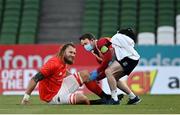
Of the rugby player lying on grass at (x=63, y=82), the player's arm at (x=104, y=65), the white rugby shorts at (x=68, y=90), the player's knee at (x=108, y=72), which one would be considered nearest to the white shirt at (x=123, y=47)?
the player's arm at (x=104, y=65)

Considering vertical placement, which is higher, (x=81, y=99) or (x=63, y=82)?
(x=63, y=82)

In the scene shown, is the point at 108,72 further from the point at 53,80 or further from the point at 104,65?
the point at 53,80

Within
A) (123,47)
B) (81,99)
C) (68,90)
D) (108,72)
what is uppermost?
(123,47)

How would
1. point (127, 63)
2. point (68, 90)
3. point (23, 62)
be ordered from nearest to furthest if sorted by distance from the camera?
point (68, 90) < point (127, 63) < point (23, 62)

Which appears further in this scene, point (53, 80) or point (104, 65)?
point (104, 65)

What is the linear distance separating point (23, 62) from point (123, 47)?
8333 mm

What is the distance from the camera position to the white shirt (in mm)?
12219

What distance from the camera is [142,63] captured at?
20016 mm

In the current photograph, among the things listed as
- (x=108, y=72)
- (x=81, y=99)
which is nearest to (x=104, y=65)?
(x=108, y=72)

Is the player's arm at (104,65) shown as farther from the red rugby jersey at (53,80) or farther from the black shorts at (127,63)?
the red rugby jersey at (53,80)

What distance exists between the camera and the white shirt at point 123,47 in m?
12.2

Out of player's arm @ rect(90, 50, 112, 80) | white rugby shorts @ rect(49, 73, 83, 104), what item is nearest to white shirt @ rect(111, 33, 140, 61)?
player's arm @ rect(90, 50, 112, 80)

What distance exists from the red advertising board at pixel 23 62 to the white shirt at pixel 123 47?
23.5 feet

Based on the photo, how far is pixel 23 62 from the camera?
2016 centimetres
